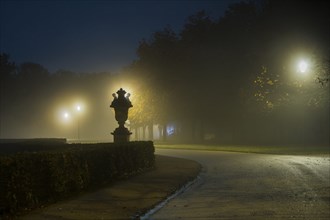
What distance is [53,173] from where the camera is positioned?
13.5 metres

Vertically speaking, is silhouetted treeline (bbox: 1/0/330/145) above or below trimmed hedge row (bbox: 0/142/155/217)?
above

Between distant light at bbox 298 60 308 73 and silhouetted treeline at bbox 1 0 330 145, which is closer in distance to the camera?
distant light at bbox 298 60 308 73

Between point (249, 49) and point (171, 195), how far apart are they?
44025 millimetres

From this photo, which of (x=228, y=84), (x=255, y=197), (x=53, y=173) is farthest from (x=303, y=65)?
(x=228, y=84)

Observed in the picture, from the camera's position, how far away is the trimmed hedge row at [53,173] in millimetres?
11102

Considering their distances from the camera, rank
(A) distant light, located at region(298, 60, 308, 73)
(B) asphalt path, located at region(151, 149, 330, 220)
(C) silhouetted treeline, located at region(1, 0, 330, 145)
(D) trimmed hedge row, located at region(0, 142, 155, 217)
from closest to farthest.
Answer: (D) trimmed hedge row, located at region(0, 142, 155, 217) → (B) asphalt path, located at region(151, 149, 330, 220) → (A) distant light, located at region(298, 60, 308, 73) → (C) silhouetted treeline, located at region(1, 0, 330, 145)

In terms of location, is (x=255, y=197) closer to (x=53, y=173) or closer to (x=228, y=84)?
(x=53, y=173)

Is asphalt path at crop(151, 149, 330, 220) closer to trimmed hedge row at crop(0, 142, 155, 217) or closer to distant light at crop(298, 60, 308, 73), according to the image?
trimmed hedge row at crop(0, 142, 155, 217)

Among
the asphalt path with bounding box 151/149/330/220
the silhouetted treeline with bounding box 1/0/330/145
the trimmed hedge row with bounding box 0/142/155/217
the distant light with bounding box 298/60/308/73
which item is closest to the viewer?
the trimmed hedge row with bounding box 0/142/155/217

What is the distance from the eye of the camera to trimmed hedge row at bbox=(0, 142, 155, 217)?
11.1 metres

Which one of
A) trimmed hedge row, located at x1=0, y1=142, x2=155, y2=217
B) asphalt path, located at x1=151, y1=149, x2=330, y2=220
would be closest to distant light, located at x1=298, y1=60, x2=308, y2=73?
asphalt path, located at x1=151, y1=149, x2=330, y2=220

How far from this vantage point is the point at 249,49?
57.9 meters

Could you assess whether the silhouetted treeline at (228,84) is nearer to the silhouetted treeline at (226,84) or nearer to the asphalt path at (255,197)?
the silhouetted treeline at (226,84)

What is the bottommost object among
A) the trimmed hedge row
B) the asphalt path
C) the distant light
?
the asphalt path
